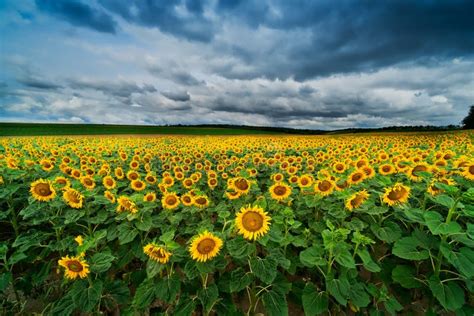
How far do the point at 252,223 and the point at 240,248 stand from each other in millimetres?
327

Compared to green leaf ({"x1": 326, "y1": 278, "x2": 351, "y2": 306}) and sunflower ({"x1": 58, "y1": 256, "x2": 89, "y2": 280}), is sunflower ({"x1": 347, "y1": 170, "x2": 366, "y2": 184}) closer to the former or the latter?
green leaf ({"x1": 326, "y1": 278, "x2": 351, "y2": 306})

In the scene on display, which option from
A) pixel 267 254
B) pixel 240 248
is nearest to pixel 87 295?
pixel 240 248

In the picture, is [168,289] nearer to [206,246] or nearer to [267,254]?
[206,246]

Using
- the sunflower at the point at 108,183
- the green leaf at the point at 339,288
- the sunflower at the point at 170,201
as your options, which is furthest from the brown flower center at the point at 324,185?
the sunflower at the point at 108,183

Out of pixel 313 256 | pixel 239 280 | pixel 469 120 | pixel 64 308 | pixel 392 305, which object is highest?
pixel 469 120

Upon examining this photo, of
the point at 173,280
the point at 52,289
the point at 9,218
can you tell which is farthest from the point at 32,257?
Answer: the point at 173,280

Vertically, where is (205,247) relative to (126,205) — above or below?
below

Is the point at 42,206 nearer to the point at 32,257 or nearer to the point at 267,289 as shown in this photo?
the point at 32,257

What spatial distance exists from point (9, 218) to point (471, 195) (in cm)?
756

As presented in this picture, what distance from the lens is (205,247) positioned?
9.73 feet

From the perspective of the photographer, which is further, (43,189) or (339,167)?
(339,167)

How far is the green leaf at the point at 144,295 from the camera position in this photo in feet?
9.81

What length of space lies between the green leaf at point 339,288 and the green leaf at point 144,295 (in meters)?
2.13

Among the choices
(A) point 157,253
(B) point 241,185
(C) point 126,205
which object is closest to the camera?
(A) point 157,253
